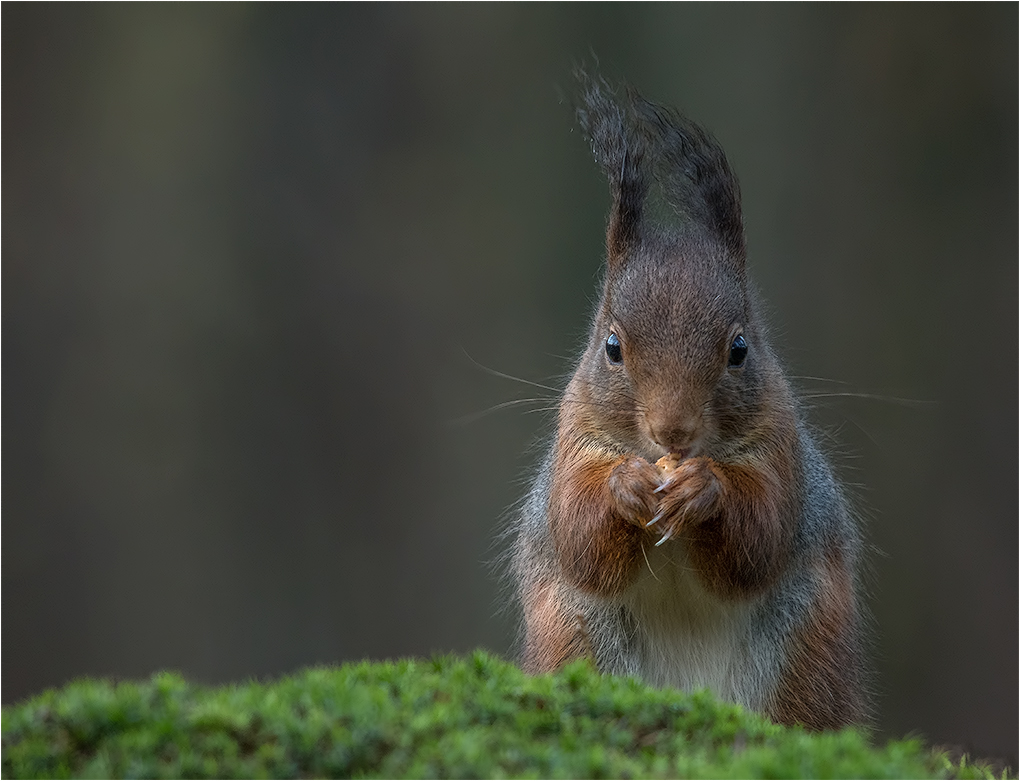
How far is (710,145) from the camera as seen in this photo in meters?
3.47

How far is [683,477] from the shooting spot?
3.11 metres

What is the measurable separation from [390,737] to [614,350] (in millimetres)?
1807

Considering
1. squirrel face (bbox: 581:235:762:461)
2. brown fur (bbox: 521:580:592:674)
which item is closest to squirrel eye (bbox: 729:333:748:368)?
squirrel face (bbox: 581:235:762:461)

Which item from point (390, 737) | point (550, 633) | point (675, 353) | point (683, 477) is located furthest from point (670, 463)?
point (390, 737)

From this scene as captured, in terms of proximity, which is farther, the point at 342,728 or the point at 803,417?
the point at 803,417

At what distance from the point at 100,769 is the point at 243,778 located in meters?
0.21

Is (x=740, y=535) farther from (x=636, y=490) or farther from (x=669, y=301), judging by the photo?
(x=669, y=301)

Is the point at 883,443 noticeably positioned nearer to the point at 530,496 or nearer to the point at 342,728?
the point at 530,496

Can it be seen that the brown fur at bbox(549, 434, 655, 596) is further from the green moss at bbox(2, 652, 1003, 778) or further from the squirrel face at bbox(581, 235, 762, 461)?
the green moss at bbox(2, 652, 1003, 778)

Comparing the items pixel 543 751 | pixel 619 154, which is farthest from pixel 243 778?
pixel 619 154

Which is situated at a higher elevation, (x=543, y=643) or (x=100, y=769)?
(x=100, y=769)

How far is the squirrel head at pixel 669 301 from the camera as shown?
3188 mm

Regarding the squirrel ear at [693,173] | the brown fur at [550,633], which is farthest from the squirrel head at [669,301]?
the brown fur at [550,633]

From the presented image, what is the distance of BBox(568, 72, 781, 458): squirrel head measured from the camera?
3188 mm
